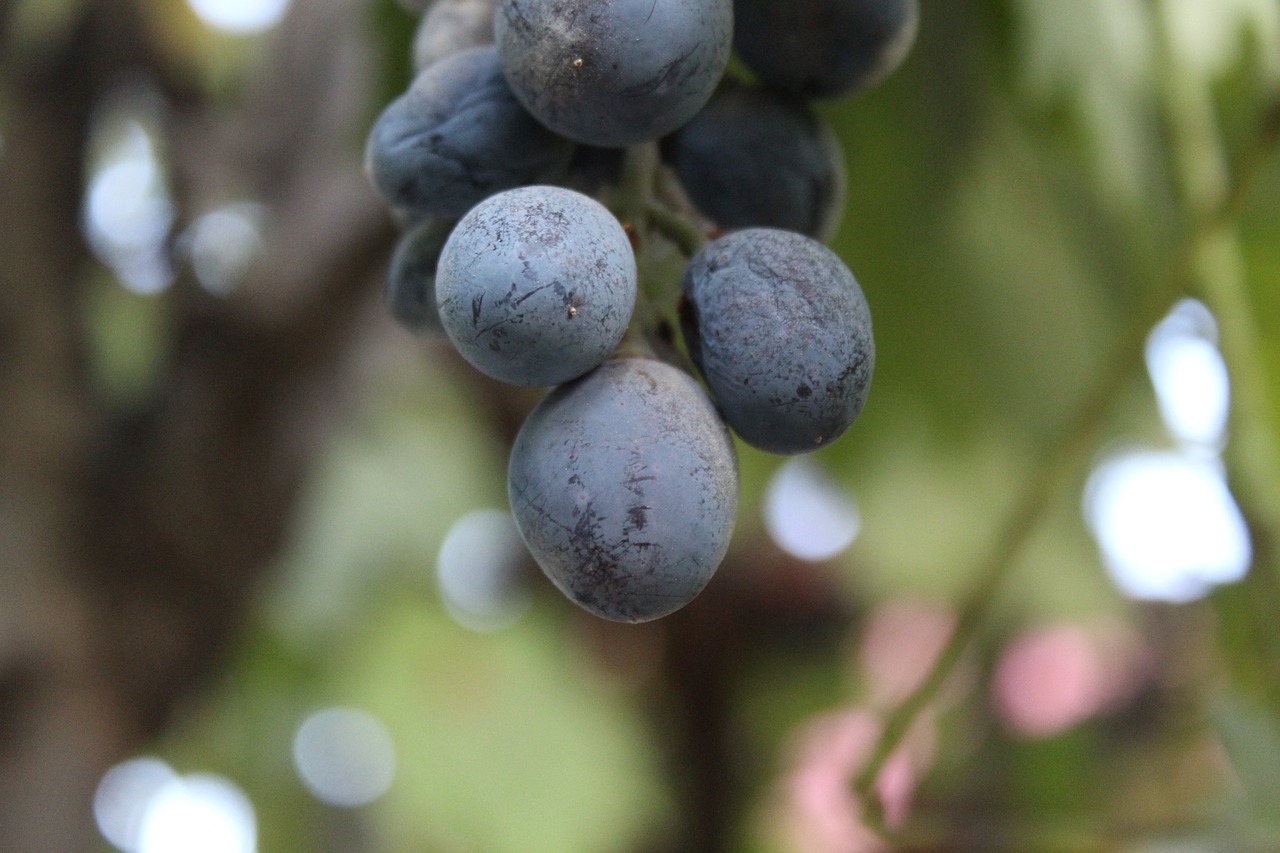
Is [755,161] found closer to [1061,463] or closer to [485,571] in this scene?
[1061,463]

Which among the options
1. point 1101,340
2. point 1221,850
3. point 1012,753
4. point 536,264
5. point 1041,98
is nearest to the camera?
point 536,264

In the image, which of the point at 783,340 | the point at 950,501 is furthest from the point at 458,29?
the point at 950,501

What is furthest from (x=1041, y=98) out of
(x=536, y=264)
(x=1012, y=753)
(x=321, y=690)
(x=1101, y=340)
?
(x=321, y=690)

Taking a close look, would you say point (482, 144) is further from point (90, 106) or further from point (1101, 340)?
point (90, 106)

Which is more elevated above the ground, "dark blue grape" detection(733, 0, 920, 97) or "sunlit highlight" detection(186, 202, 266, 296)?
"dark blue grape" detection(733, 0, 920, 97)

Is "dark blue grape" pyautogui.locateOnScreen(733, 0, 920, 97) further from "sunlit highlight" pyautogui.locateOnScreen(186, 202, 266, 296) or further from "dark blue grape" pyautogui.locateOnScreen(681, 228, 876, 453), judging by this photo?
"sunlit highlight" pyautogui.locateOnScreen(186, 202, 266, 296)

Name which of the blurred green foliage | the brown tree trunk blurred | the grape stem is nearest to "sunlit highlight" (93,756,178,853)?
the blurred green foliage
